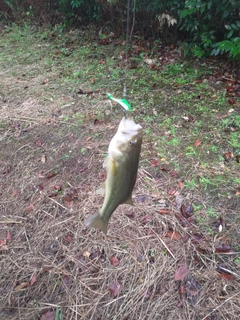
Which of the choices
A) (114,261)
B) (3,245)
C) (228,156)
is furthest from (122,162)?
(228,156)

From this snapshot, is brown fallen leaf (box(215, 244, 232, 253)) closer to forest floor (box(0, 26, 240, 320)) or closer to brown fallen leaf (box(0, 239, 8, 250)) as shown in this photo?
forest floor (box(0, 26, 240, 320))

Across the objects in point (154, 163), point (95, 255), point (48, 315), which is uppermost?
point (154, 163)

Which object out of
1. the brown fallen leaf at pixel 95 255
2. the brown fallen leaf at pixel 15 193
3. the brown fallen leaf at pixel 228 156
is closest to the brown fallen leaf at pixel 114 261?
the brown fallen leaf at pixel 95 255

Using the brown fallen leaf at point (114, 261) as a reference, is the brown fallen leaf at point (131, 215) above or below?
above

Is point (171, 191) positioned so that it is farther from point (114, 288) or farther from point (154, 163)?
point (114, 288)

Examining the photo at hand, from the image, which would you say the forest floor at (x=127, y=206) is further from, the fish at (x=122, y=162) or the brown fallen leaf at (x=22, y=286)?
the fish at (x=122, y=162)

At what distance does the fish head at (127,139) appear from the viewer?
4.59ft

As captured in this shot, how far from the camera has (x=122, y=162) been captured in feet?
4.82

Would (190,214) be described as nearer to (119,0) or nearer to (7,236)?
(7,236)

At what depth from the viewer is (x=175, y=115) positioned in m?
3.89

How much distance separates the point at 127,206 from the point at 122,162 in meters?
1.39

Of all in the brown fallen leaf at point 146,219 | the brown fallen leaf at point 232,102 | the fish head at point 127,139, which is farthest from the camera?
the brown fallen leaf at point 232,102

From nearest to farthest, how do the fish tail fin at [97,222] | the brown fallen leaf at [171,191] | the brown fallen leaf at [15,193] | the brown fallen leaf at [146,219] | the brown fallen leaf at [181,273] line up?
the fish tail fin at [97,222] → the brown fallen leaf at [181,273] → the brown fallen leaf at [146,219] → the brown fallen leaf at [171,191] → the brown fallen leaf at [15,193]

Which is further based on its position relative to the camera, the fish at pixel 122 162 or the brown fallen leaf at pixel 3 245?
the brown fallen leaf at pixel 3 245
